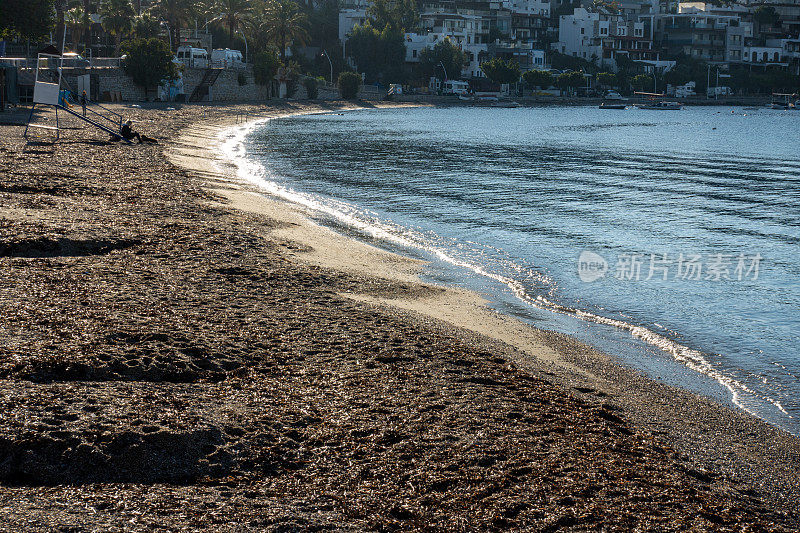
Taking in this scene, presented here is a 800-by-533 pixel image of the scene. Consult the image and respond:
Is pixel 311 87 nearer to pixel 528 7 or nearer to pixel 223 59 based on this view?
pixel 223 59

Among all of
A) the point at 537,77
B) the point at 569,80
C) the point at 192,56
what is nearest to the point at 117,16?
the point at 192,56

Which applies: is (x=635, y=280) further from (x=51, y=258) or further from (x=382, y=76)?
(x=382, y=76)

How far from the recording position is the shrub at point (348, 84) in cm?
11600

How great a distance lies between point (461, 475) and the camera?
5.79m

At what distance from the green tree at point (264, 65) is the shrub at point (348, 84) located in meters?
18.2

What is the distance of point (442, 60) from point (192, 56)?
202 feet

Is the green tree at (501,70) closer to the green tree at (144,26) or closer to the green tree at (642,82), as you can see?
the green tree at (642,82)

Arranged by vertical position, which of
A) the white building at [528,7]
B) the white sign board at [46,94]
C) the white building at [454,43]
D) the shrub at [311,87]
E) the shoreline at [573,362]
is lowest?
the shoreline at [573,362]

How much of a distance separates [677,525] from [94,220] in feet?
39.3

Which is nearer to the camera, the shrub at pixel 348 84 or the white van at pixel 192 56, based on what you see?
the white van at pixel 192 56

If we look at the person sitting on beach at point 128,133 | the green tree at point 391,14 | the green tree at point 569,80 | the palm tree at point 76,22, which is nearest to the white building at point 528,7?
the green tree at point 569,80

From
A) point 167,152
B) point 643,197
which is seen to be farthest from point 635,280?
point 167,152

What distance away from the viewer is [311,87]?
4395 inches

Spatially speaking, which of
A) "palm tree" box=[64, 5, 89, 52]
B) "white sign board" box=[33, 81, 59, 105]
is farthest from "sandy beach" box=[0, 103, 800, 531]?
"palm tree" box=[64, 5, 89, 52]
